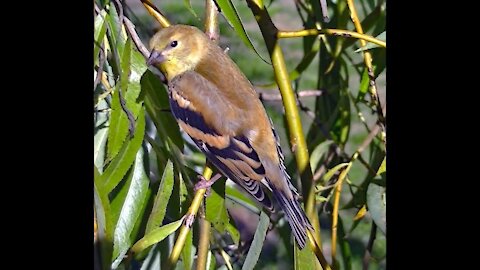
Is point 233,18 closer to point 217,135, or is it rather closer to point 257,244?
point 217,135

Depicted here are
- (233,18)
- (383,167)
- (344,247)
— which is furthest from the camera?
(344,247)

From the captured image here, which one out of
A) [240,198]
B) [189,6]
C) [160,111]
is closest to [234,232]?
[240,198]

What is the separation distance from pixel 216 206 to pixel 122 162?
11 centimetres

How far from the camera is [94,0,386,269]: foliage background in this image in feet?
3.48

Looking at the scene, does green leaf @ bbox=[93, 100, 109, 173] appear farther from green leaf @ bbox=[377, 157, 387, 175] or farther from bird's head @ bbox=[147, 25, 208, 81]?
green leaf @ bbox=[377, 157, 387, 175]

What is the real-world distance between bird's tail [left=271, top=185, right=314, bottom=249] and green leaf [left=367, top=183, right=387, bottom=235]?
0.08 m

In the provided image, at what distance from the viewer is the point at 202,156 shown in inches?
46.4

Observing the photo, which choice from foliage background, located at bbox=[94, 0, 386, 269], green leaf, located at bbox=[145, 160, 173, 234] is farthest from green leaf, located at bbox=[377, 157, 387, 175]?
green leaf, located at bbox=[145, 160, 173, 234]

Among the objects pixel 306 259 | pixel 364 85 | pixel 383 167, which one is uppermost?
pixel 364 85
